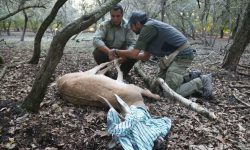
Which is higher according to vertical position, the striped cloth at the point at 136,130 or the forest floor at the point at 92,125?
the striped cloth at the point at 136,130

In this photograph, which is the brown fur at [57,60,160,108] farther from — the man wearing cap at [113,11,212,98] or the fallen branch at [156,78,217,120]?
the man wearing cap at [113,11,212,98]

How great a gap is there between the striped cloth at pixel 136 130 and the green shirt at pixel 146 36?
2055 millimetres

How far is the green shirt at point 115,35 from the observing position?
7168 millimetres

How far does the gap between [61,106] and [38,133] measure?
1.05 meters

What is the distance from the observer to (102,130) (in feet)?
13.8

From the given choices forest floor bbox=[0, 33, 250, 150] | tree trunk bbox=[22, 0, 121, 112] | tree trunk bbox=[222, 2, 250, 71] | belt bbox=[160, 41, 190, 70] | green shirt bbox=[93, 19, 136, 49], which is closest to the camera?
forest floor bbox=[0, 33, 250, 150]

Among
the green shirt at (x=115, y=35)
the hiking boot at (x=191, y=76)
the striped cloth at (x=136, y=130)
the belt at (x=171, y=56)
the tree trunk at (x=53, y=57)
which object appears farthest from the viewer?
the green shirt at (x=115, y=35)

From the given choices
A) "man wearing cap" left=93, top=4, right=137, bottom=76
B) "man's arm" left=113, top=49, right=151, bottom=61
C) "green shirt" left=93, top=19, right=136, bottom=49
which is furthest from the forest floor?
"green shirt" left=93, top=19, right=136, bottom=49

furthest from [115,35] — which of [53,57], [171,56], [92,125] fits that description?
[92,125]

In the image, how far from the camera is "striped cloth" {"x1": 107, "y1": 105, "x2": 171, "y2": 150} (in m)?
3.51

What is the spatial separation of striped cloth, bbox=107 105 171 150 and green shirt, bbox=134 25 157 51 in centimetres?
206

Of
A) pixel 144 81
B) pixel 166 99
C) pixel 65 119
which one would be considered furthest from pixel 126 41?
pixel 65 119

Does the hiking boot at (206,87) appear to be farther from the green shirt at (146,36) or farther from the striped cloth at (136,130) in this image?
the striped cloth at (136,130)

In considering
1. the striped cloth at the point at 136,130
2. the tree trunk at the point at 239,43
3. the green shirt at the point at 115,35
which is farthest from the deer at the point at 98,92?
the tree trunk at the point at 239,43
